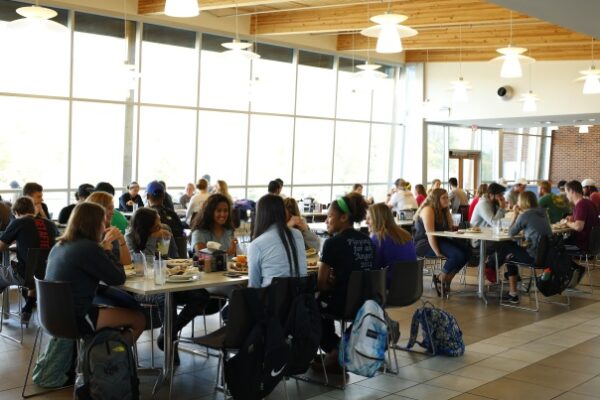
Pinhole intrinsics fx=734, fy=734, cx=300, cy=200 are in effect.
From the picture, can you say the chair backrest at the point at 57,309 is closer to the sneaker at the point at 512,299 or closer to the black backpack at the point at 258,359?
the black backpack at the point at 258,359

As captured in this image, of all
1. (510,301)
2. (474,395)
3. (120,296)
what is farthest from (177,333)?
(510,301)

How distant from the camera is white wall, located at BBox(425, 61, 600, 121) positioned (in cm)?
1450

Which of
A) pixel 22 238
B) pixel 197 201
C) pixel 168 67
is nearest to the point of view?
pixel 22 238

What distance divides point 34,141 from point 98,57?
1.70 m

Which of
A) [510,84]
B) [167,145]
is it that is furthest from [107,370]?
[510,84]

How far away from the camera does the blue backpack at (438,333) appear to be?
554cm

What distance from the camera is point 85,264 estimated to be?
4.04 metres

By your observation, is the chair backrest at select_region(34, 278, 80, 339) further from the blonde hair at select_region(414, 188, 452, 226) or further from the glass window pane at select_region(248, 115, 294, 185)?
the glass window pane at select_region(248, 115, 294, 185)

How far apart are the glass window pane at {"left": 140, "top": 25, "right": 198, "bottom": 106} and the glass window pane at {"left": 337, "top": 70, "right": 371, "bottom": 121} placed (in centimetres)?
381

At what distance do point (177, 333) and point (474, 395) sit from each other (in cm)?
214

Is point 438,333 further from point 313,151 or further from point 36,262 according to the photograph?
point 313,151

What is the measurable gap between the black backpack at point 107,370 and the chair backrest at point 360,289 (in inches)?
56.9

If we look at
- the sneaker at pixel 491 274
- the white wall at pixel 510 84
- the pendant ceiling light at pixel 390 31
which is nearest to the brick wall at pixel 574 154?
the white wall at pixel 510 84

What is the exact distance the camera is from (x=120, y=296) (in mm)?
4891
